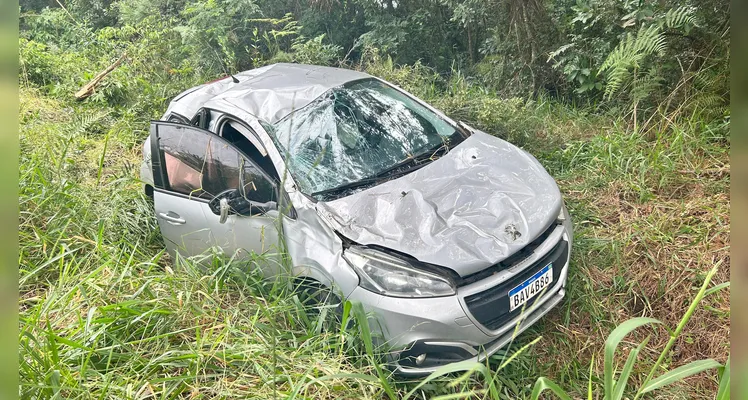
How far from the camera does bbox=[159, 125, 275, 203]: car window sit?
252cm

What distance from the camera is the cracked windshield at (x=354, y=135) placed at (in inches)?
102

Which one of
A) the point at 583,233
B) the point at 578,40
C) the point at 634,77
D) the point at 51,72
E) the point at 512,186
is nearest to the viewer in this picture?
the point at 512,186

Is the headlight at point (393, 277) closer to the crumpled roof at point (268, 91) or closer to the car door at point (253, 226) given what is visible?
the car door at point (253, 226)

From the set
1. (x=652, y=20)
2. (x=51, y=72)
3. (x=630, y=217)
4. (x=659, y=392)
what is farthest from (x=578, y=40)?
(x=51, y=72)

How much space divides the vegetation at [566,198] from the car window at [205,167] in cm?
45

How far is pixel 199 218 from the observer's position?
267cm

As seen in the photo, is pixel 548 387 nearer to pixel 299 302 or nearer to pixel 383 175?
pixel 299 302

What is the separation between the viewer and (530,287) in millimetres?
2117

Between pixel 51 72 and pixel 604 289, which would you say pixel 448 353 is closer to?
pixel 604 289

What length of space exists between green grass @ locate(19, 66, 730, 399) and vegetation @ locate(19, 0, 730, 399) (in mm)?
12

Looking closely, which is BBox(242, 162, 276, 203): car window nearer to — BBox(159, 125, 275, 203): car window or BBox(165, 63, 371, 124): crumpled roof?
BBox(159, 125, 275, 203): car window

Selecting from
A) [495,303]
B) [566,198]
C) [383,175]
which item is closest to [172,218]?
[383,175]

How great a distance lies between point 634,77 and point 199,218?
3.89 m

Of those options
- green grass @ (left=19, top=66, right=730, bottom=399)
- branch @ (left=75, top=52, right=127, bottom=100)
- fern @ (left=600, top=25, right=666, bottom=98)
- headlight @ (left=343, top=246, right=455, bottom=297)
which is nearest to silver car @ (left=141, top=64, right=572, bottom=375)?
headlight @ (left=343, top=246, right=455, bottom=297)
